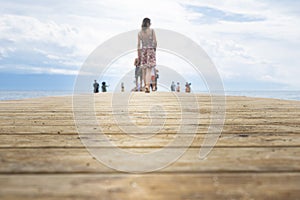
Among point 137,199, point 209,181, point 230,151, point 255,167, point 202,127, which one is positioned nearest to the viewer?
point 137,199

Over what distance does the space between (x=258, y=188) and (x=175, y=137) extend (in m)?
0.79

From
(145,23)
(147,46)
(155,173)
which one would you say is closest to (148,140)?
(155,173)

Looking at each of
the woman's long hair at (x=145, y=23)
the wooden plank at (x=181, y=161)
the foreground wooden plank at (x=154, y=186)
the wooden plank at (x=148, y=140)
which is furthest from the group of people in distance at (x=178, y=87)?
the foreground wooden plank at (x=154, y=186)

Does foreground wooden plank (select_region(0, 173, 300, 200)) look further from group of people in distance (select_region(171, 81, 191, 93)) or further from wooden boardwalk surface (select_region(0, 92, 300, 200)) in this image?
group of people in distance (select_region(171, 81, 191, 93))

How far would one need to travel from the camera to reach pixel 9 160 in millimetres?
1160

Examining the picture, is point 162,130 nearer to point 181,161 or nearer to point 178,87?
point 181,161

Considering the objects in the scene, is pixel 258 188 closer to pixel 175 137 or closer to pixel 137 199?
pixel 137 199

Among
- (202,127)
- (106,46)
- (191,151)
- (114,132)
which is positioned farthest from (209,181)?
(106,46)

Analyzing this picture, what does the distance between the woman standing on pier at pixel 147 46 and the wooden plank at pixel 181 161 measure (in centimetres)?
577

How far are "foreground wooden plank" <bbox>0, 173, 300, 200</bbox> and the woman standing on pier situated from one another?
6138 millimetres

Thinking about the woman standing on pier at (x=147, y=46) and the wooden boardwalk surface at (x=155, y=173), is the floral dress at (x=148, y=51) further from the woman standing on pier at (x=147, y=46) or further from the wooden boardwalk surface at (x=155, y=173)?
the wooden boardwalk surface at (x=155, y=173)

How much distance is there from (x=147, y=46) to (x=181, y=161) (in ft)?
19.7

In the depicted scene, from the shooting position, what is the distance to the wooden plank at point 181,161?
1039 mm

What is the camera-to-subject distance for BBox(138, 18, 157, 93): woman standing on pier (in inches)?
271
